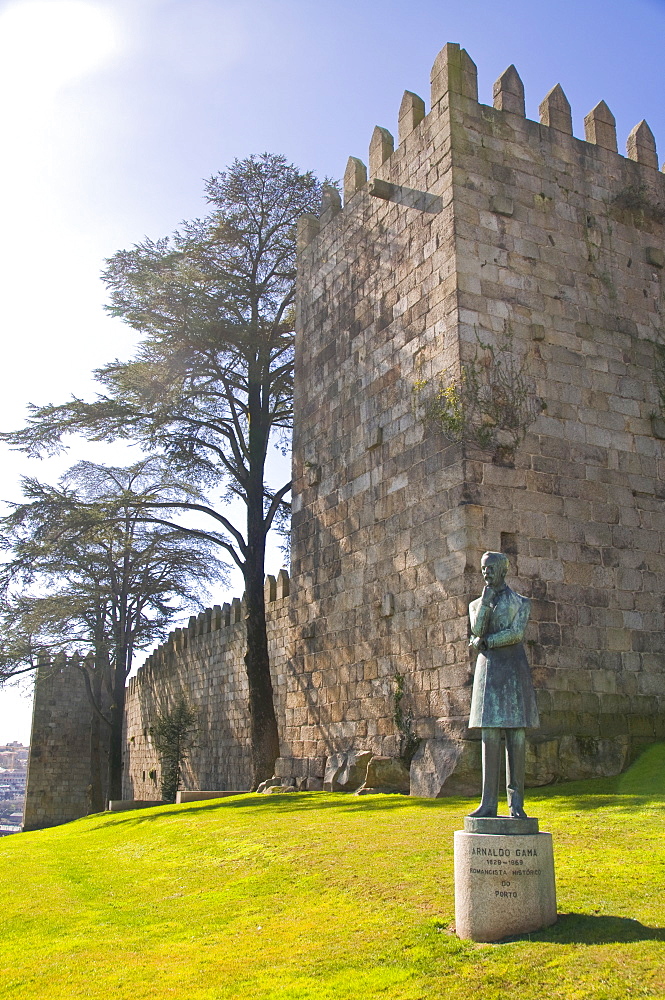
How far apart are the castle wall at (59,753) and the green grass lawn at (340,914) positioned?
1036 inches

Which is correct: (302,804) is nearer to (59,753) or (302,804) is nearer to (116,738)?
(116,738)

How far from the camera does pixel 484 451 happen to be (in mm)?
10477

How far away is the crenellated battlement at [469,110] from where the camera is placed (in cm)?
1168

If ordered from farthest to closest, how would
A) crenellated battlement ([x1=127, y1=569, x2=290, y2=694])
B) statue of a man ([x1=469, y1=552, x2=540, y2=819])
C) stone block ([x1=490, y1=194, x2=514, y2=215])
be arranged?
crenellated battlement ([x1=127, y1=569, x2=290, y2=694]) < stone block ([x1=490, y1=194, x2=514, y2=215]) < statue of a man ([x1=469, y1=552, x2=540, y2=819])

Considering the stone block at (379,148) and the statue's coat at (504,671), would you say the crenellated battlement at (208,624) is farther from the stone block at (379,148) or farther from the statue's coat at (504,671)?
the statue's coat at (504,671)

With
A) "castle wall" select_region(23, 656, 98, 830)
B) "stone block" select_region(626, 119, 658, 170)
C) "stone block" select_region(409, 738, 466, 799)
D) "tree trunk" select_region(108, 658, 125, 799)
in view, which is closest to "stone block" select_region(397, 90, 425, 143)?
"stone block" select_region(626, 119, 658, 170)

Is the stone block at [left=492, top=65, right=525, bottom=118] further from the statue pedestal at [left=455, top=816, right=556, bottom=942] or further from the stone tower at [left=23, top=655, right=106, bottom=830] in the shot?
the stone tower at [left=23, top=655, right=106, bottom=830]

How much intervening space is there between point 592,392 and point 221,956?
850 centimetres

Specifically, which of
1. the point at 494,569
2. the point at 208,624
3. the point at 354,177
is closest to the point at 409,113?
the point at 354,177

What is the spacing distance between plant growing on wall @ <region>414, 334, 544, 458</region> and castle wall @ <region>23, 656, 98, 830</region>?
2652cm

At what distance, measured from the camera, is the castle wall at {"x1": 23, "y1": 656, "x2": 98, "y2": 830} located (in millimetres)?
33906

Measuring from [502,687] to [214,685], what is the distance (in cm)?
1797

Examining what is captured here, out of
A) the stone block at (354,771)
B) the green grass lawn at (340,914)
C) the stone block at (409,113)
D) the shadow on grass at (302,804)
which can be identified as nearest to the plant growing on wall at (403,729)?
the shadow on grass at (302,804)

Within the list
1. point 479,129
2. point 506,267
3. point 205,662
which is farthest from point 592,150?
point 205,662
